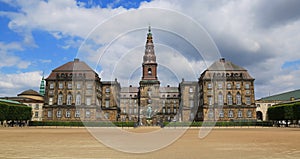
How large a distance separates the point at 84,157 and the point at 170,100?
9191cm

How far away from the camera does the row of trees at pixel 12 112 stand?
56.9m

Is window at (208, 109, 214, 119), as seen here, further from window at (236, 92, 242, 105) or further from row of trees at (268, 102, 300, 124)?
row of trees at (268, 102, 300, 124)

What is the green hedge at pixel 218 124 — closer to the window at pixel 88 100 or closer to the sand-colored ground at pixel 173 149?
the window at pixel 88 100

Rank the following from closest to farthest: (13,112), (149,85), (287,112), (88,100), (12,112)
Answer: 1. (287,112)
2. (12,112)
3. (13,112)
4. (88,100)
5. (149,85)

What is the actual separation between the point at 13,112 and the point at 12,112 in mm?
323

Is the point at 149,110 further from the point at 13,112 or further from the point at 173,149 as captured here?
the point at 173,149

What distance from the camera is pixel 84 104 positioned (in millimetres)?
73000

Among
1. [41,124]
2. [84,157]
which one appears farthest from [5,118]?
[84,157]

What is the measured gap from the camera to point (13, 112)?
6116 centimetres

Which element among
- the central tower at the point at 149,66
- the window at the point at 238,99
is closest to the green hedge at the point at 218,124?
the window at the point at 238,99

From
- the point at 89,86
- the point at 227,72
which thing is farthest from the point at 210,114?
the point at 89,86

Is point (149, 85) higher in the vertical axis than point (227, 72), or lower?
lower

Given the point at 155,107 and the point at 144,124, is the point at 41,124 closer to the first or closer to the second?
the point at 144,124

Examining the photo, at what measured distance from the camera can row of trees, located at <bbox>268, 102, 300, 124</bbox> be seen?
190 ft
